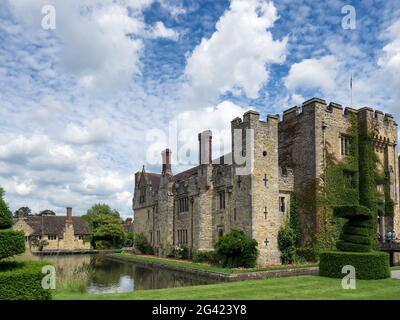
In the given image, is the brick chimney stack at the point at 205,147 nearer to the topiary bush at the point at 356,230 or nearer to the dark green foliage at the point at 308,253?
the dark green foliage at the point at 308,253

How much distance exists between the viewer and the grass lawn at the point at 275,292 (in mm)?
12828

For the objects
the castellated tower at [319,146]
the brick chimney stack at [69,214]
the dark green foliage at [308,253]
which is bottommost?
the dark green foliage at [308,253]

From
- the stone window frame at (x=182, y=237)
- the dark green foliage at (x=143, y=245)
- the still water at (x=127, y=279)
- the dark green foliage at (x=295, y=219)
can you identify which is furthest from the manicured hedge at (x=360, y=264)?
the dark green foliage at (x=143, y=245)

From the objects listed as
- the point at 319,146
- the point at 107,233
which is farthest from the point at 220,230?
the point at 107,233

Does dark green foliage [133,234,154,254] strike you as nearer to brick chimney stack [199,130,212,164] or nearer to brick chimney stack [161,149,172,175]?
brick chimney stack [161,149,172,175]

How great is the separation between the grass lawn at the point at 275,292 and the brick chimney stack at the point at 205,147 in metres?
16.7

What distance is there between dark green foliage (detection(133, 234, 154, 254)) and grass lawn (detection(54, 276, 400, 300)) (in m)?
28.3

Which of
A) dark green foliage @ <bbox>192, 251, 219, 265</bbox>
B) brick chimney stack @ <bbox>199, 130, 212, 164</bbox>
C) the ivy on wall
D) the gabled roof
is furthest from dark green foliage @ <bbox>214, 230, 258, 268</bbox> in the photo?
the gabled roof

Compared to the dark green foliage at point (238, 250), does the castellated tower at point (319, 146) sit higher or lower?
higher

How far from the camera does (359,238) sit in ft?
59.4

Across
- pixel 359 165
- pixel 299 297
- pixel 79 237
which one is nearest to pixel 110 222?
pixel 79 237

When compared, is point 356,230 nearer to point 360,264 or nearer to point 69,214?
point 360,264

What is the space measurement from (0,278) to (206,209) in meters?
21.6
